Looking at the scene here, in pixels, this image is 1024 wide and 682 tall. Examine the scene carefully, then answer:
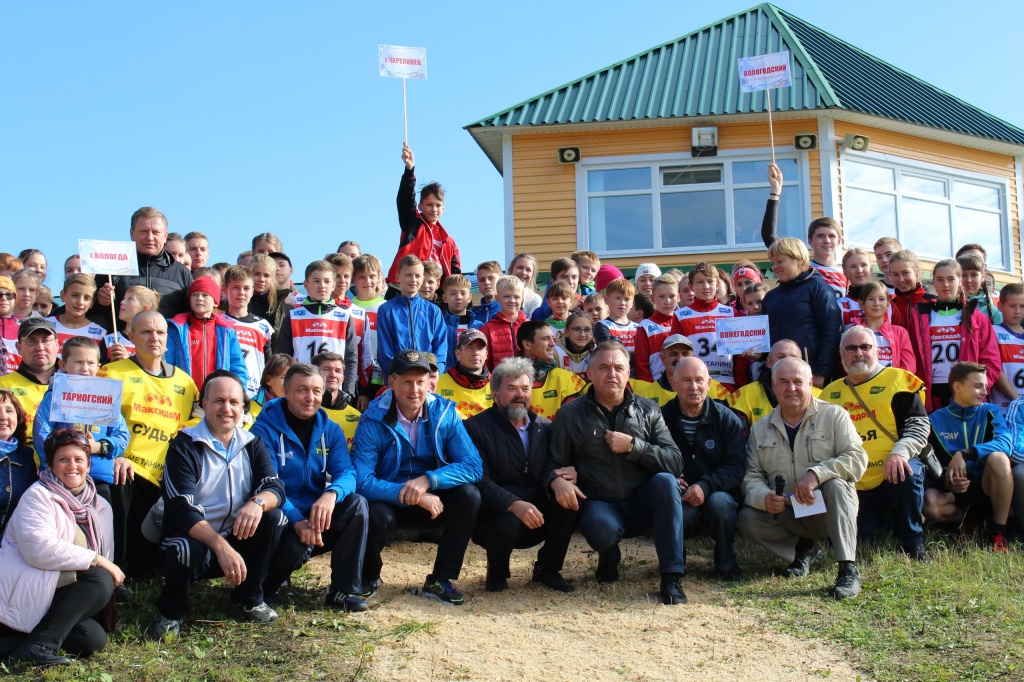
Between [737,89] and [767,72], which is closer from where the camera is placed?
[767,72]

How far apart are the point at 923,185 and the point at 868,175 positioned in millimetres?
1599

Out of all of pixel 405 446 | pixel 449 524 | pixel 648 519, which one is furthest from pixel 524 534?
pixel 405 446

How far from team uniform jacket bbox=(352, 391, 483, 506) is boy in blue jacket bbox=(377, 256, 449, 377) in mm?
1674

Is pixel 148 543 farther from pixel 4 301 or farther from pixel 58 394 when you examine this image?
pixel 4 301

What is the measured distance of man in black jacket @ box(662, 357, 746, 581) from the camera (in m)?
7.33

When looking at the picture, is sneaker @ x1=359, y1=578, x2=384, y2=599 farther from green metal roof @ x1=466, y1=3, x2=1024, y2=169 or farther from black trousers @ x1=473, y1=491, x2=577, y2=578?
A: green metal roof @ x1=466, y1=3, x2=1024, y2=169

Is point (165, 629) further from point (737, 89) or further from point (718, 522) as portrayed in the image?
point (737, 89)

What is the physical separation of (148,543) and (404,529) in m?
1.75

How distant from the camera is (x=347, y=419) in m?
7.98

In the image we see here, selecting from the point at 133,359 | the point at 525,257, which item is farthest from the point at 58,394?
the point at 525,257

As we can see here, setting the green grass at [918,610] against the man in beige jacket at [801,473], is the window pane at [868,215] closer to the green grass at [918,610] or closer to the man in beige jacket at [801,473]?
the green grass at [918,610]

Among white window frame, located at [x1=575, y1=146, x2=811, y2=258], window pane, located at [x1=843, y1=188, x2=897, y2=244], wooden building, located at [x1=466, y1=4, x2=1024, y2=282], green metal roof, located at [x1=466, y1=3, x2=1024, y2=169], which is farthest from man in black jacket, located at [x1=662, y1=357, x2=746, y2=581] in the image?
window pane, located at [x1=843, y1=188, x2=897, y2=244]

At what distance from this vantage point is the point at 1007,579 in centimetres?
724

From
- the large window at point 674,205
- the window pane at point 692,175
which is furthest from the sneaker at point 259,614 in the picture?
the window pane at point 692,175
